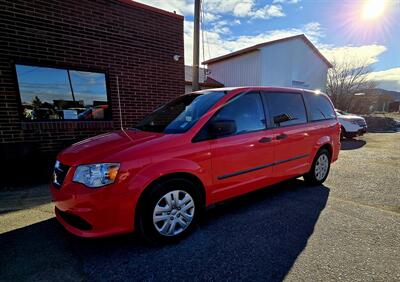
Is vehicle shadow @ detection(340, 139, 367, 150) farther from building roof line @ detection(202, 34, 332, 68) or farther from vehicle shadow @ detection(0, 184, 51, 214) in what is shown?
vehicle shadow @ detection(0, 184, 51, 214)

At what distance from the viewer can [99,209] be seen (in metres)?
2.28

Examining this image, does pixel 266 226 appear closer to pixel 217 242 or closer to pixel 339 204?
pixel 217 242

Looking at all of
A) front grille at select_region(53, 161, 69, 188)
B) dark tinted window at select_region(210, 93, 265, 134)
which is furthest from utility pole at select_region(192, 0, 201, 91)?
front grille at select_region(53, 161, 69, 188)

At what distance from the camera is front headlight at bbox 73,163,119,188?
2316 millimetres

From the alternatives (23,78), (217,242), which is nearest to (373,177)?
(217,242)

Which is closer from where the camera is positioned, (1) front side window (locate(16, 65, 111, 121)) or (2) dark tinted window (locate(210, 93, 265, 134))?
(2) dark tinted window (locate(210, 93, 265, 134))

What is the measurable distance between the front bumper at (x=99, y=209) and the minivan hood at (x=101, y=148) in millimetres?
275

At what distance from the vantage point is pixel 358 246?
8.36 ft

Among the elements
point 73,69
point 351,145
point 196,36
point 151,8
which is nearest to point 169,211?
point 73,69

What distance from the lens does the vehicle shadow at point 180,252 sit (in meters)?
2.18

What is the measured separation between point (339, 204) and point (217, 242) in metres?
2.19

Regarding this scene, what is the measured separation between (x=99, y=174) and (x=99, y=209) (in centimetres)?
33

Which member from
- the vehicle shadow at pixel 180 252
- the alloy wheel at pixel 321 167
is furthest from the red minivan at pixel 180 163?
the alloy wheel at pixel 321 167

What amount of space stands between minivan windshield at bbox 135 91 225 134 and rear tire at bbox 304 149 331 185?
2.40 metres
